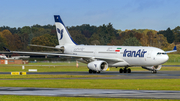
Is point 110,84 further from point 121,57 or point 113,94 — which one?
point 121,57

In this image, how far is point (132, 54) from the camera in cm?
5088

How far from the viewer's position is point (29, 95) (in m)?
22.6

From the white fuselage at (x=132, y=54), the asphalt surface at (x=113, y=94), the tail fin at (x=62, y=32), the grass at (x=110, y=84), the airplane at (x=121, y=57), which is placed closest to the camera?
the asphalt surface at (x=113, y=94)

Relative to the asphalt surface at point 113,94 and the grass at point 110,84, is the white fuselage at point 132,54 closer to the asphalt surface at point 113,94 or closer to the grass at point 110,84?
Answer: the grass at point 110,84

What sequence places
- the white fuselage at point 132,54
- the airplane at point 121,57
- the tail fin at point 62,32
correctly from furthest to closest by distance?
the tail fin at point 62,32 < the airplane at point 121,57 < the white fuselage at point 132,54

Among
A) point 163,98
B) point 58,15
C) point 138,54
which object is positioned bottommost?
point 163,98

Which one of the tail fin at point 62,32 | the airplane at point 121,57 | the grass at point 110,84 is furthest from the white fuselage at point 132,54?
the grass at point 110,84

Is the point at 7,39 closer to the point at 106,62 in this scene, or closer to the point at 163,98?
the point at 106,62

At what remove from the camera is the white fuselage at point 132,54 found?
162 feet

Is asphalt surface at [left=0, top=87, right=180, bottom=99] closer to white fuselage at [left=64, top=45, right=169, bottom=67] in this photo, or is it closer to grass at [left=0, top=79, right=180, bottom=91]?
grass at [left=0, top=79, right=180, bottom=91]

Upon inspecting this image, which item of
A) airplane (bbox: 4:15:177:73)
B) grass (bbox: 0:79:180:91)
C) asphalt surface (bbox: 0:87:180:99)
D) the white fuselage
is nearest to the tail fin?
airplane (bbox: 4:15:177:73)

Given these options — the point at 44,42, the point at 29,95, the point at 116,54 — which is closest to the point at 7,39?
the point at 44,42

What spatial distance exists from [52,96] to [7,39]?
180472 mm

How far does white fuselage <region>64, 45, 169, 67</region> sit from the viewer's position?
4934 centimetres
